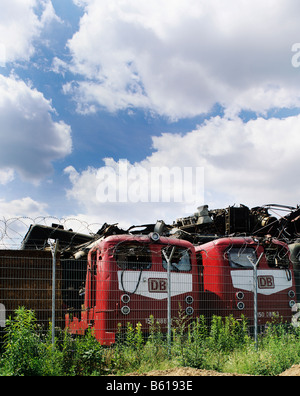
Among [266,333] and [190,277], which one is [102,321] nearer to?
[190,277]

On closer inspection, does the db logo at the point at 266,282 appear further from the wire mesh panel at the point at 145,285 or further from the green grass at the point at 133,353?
the green grass at the point at 133,353

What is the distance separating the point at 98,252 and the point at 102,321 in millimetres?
1574

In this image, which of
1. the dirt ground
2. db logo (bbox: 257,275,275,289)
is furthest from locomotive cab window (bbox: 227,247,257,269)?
the dirt ground

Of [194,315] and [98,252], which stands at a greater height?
[98,252]

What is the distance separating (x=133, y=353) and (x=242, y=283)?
389 centimetres

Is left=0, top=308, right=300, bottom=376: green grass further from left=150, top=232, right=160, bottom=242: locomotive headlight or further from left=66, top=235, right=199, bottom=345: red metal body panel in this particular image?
left=150, top=232, right=160, bottom=242: locomotive headlight

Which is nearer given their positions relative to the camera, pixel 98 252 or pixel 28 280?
pixel 28 280

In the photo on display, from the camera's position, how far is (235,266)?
11.0 m

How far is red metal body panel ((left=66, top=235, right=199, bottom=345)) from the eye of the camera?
9352mm

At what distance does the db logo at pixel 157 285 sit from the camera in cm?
982

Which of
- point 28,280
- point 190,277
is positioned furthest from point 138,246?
point 28,280
